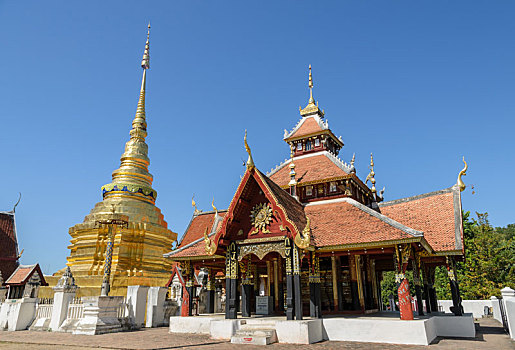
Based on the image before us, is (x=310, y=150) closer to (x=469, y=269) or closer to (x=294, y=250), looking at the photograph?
(x=294, y=250)

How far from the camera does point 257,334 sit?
40.1ft

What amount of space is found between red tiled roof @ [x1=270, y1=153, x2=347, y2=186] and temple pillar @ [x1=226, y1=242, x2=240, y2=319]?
6208mm

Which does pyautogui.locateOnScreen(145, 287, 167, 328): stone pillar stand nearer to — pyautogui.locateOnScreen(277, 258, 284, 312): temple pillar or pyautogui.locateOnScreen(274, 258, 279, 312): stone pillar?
pyautogui.locateOnScreen(274, 258, 279, 312): stone pillar

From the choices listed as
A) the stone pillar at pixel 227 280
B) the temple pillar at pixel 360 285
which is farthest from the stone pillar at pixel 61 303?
the temple pillar at pixel 360 285

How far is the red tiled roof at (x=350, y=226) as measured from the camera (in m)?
12.8

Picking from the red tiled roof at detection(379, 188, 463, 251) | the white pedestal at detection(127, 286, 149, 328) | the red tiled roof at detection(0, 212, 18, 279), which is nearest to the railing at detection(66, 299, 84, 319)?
the white pedestal at detection(127, 286, 149, 328)

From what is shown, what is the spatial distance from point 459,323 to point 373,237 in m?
5.13

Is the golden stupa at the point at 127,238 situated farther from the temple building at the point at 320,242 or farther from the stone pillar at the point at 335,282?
the stone pillar at the point at 335,282

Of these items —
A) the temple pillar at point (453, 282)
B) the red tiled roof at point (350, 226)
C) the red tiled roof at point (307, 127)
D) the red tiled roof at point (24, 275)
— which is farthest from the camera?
the red tiled roof at point (24, 275)

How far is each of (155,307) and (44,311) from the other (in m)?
5.24

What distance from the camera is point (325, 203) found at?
713 inches

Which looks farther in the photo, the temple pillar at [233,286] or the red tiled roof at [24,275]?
the red tiled roof at [24,275]

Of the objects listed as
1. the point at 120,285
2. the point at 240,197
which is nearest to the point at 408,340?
the point at 240,197

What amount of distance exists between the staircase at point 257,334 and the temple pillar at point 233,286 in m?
0.72
